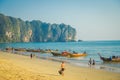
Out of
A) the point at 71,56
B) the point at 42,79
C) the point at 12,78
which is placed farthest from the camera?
the point at 71,56

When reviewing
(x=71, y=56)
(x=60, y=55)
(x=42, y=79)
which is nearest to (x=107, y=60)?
(x=71, y=56)

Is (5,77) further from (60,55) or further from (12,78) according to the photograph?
(60,55)

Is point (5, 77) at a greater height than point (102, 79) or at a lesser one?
greater

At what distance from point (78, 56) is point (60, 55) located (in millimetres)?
5691

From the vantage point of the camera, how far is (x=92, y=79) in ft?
67.8

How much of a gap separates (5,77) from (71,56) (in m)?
46.4

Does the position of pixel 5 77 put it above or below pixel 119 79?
above

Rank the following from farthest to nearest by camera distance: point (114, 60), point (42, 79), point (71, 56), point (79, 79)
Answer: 1. point (71, 56)
2. point (114, 60)
3. point (79, 79)
4. point (42, 79)

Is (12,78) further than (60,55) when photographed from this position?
No

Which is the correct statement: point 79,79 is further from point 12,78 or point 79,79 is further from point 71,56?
point 71,56

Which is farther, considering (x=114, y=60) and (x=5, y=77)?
(x=114, y=60)

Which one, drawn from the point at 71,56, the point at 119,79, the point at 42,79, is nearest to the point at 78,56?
the point at 71,56

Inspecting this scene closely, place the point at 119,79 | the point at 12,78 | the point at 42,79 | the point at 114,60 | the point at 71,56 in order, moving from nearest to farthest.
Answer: the point at 12,78 < the point at 42,79 < the point at 119,79 < the point at 114,60 < the point at 71,56

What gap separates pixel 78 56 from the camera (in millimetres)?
61969
